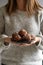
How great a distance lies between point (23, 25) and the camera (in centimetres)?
122

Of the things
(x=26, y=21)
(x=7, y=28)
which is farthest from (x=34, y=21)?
(x=7, y=28)

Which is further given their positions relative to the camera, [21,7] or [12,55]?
[21,7]

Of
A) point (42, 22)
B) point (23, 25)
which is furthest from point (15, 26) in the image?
point (42, 22)

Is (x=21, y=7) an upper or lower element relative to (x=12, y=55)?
upper

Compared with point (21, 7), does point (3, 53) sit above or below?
below

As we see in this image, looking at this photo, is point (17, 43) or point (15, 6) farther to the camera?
A: point (15, 6)

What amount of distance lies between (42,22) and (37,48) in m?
0.22

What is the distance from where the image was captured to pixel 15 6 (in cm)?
127

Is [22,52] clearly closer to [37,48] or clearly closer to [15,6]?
[37,48]

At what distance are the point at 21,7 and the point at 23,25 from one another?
11 cm

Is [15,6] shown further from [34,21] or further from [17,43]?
[17,43]

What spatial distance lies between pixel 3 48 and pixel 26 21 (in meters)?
0.24

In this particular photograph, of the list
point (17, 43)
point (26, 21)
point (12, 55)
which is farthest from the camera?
point (26, 21)

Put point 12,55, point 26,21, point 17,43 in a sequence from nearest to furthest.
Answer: point 17,43 → point 12,55 → point 26,21
